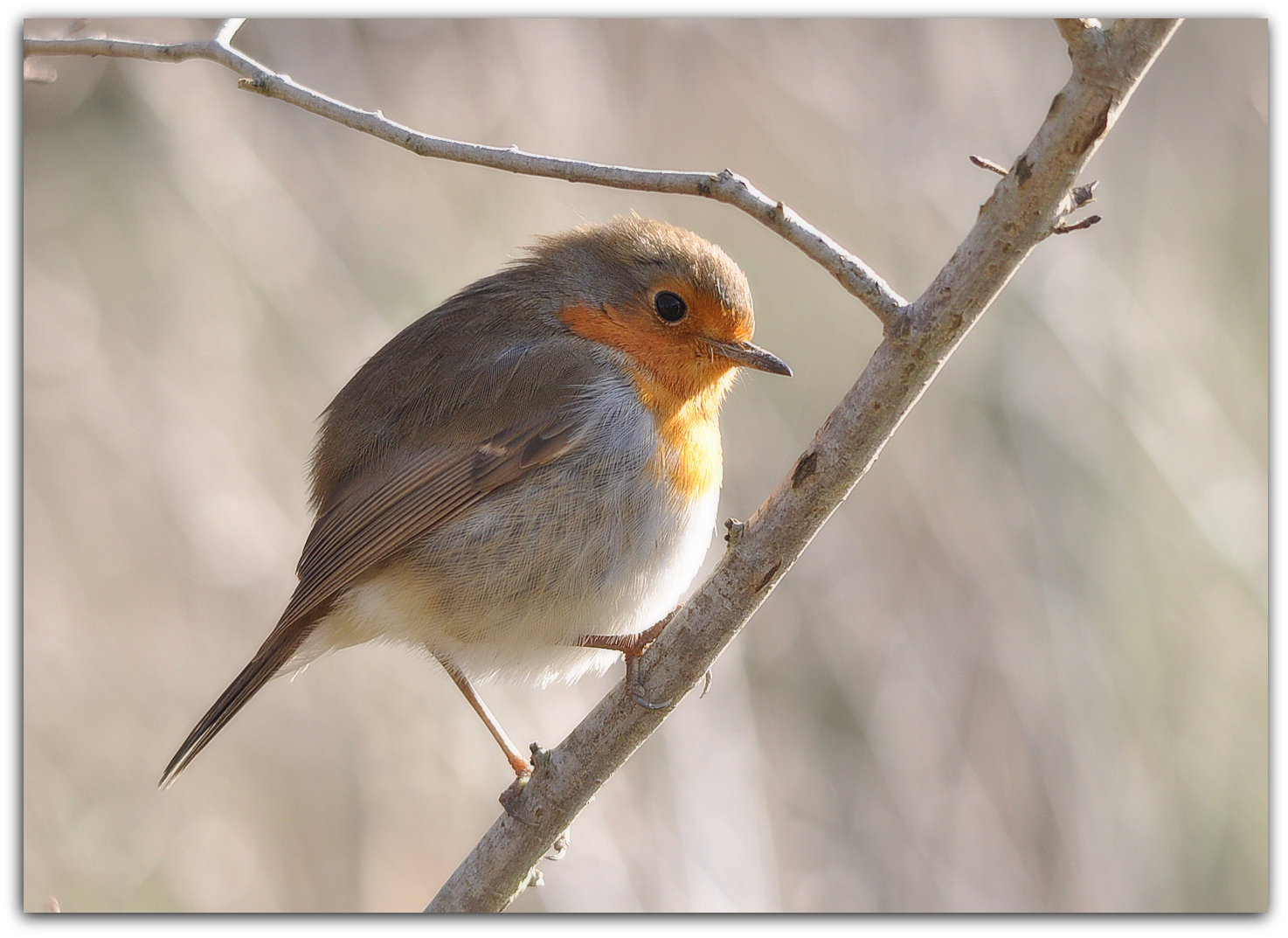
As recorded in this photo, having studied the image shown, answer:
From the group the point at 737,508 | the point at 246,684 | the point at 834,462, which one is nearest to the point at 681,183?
the point at 834,462

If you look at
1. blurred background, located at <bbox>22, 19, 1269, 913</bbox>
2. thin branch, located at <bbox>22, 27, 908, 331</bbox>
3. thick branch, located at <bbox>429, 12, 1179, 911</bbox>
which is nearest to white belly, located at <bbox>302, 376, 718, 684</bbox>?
thick branch, located at <bbox>429, 12, 1179, 911</bbox>

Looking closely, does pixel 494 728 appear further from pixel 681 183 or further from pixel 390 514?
pixel 681 183

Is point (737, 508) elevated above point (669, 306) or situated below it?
above

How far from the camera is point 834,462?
149 cm

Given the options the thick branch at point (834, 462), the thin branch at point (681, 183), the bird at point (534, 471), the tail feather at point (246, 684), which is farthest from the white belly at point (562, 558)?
the thin branch at point (681, 183)

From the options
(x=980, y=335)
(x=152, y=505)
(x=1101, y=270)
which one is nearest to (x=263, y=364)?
(x=152, y=505)

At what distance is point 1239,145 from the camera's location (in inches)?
116

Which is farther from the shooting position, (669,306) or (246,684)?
(669,306)

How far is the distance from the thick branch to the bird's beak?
1.99 feet

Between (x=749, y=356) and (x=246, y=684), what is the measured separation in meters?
1.17

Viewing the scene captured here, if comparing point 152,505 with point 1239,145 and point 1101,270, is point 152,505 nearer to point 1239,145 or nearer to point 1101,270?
point 1101,270

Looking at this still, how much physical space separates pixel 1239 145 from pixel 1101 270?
47 cm

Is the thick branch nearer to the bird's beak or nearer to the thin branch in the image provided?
the thin branch

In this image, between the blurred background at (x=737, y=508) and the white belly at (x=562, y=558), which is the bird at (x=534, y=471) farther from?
the blurred background at (x=737, y=508)
